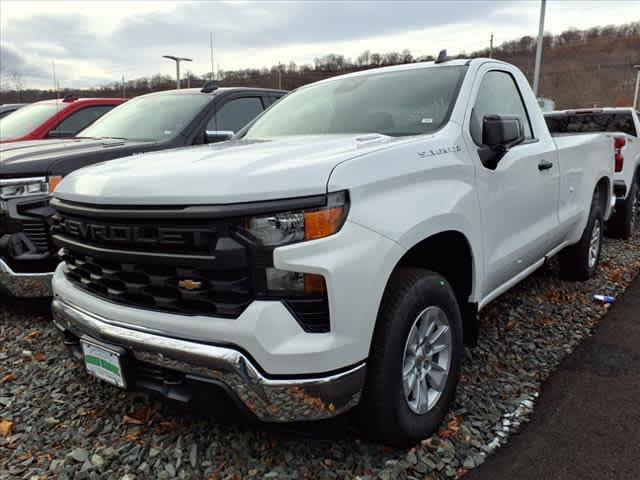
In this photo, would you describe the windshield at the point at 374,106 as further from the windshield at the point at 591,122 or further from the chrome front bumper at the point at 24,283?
the windshield at the point at 591,122

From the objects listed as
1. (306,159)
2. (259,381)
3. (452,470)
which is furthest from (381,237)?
(452,470)

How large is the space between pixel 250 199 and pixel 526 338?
271 cm

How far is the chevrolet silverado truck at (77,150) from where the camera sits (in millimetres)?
3760

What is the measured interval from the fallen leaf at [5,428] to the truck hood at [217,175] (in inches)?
48.4

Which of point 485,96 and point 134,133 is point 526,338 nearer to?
point 485,96

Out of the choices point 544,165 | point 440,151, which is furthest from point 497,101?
point 440,151

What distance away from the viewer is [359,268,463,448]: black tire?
2.14 m

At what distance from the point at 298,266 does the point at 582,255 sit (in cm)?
387

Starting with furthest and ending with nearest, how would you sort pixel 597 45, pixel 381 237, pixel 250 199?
pixel 597 45 → pixel 381 237 → pixel 250 199

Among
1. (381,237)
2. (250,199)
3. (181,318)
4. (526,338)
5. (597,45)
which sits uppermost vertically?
(597,45)

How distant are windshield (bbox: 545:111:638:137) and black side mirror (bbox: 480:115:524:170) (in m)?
5.52

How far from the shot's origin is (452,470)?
2.37 meters

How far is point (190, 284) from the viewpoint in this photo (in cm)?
201

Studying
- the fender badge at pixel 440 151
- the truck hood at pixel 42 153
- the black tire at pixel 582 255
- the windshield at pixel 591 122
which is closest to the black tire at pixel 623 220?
the windshield at pixel 591 122
